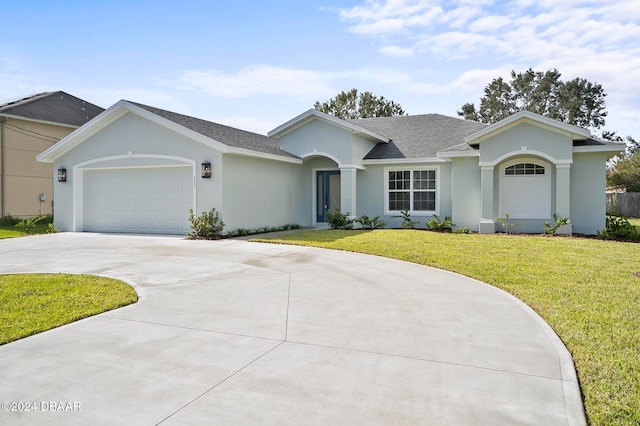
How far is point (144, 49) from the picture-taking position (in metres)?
16.5

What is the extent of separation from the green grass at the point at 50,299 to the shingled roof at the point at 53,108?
18.0m

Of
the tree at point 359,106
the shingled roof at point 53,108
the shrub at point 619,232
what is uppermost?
the tree at point 359,106

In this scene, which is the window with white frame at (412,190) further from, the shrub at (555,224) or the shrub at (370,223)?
the shrub at (555,224)

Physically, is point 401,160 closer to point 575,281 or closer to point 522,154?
point 522,154

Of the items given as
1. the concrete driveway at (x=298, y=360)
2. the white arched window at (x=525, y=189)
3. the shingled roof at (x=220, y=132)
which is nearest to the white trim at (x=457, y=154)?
the white arched window at (x=525, y=189)

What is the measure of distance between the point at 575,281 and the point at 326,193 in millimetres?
12423

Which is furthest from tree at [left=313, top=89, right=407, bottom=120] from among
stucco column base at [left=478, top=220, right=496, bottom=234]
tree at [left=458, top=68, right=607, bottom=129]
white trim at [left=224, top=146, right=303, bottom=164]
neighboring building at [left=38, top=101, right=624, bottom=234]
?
stucco column base at [left=478, top=220, right=496, bottom=234]

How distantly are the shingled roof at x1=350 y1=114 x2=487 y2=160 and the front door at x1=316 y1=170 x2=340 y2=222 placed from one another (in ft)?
5.87

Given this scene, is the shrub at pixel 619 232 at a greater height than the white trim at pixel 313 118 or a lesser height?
lesser

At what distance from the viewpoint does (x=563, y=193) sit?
14570mm

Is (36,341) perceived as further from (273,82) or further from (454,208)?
(273,82)

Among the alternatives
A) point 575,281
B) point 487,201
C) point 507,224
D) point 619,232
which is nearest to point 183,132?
point 487,201

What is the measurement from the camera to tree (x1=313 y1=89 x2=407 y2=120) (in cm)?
4459

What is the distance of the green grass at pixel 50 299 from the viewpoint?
5.16 metres
